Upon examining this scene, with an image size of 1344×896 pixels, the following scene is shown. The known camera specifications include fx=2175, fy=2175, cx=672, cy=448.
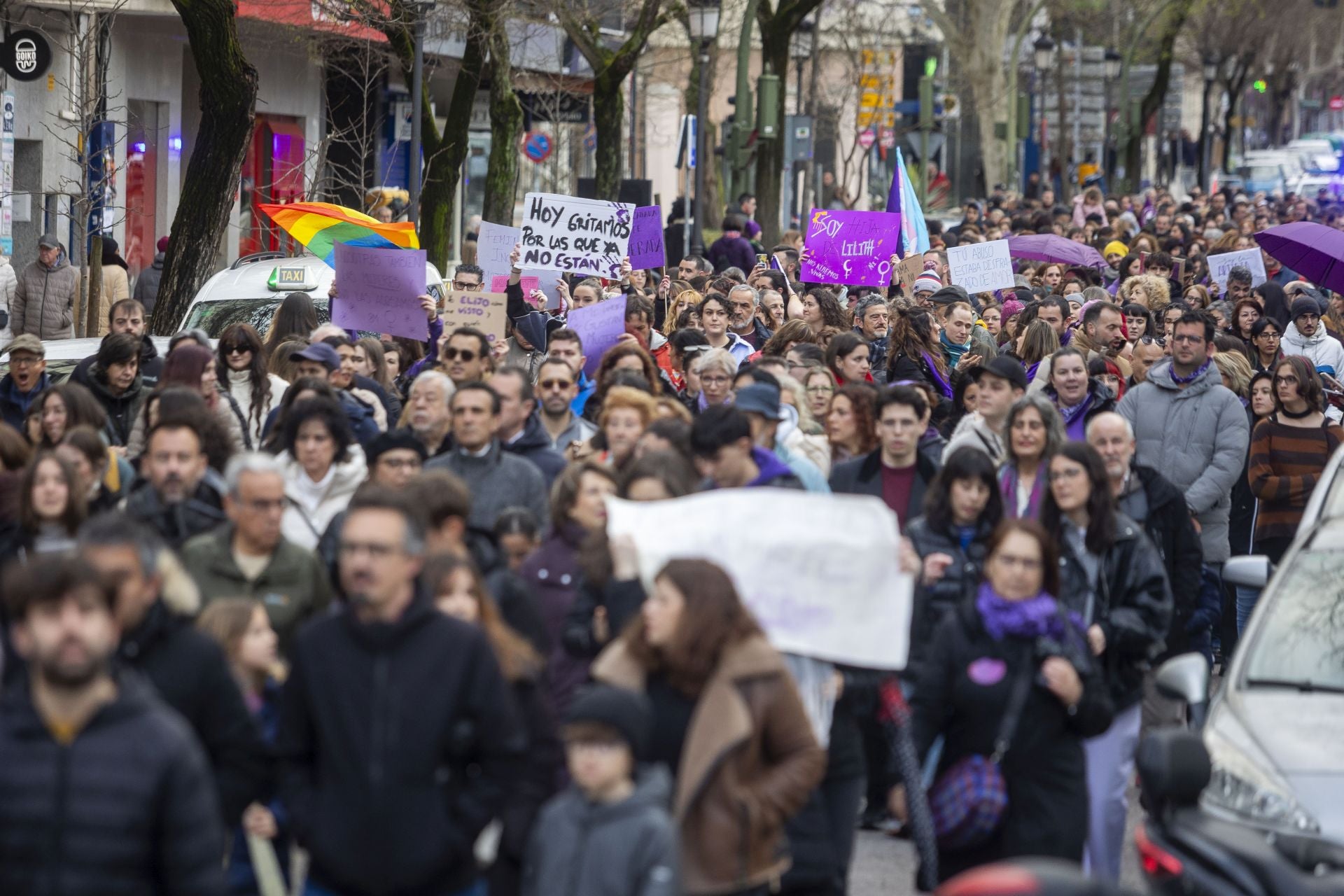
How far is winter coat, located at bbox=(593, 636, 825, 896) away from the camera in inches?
203

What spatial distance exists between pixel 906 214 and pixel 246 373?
1126cm

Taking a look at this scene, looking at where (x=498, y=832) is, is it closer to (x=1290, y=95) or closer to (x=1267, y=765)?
(x=1267, y=765)

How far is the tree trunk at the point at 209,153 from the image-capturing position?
1623 centimetres

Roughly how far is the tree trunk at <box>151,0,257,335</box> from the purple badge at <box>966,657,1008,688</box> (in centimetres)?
1124

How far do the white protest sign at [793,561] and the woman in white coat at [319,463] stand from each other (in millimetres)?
2311

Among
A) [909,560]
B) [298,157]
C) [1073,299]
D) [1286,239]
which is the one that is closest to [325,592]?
[909,560]

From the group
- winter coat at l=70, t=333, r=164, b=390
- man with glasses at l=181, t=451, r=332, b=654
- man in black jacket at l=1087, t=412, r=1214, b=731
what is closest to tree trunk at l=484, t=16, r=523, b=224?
winter coat at l=70, t=333, r=164, b=390

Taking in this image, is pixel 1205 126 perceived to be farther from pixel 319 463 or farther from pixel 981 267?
pixel 319 463

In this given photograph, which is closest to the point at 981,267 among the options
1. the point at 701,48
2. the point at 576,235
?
the point at 576,235

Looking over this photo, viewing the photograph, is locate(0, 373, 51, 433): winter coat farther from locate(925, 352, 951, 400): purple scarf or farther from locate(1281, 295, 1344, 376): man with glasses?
locate(1281, 295, 1344, 376): man with glasses

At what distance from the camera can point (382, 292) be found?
1324cm

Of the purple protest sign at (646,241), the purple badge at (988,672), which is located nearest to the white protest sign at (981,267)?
the purple protest sign at (646,241)

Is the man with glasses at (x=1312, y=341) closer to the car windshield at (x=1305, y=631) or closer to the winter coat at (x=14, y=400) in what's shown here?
the car windshield at (x=1305, y=631)

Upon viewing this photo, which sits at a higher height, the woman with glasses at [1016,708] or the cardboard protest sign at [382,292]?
the cardboard protest sign at [382,292]
